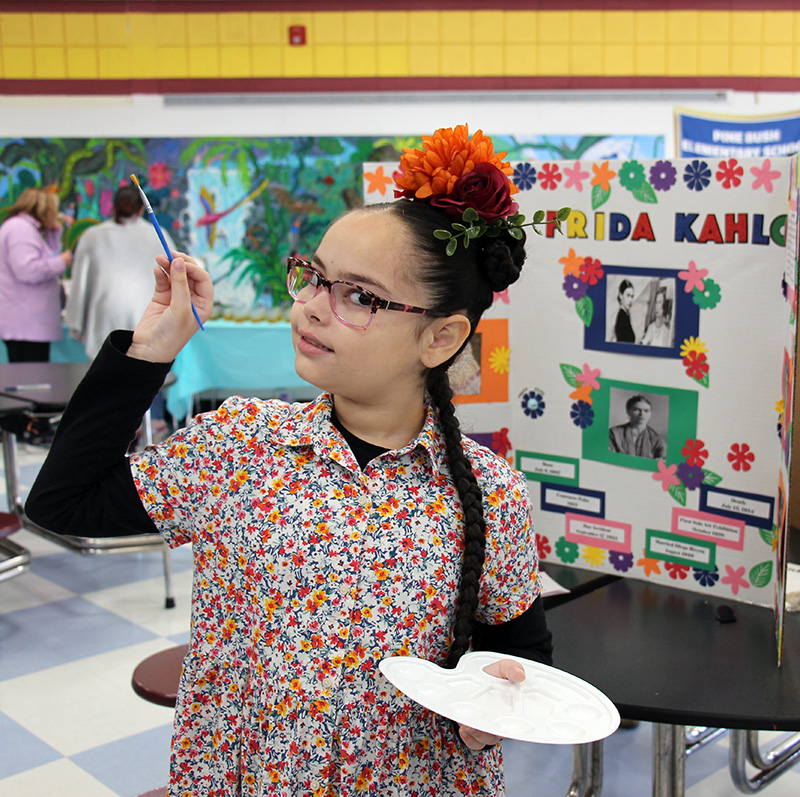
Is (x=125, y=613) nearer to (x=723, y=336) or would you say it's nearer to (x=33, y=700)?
(x=33, y=700)

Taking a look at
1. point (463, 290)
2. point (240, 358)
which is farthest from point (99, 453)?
point (240, 358)

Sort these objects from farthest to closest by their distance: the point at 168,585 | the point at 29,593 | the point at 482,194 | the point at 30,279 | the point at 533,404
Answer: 1. the point at 30,279
2. the point at 29,593
3. the point at 168,585
4. the point at 533,404
5. the point at 482,194

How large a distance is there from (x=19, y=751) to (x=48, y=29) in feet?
17.3

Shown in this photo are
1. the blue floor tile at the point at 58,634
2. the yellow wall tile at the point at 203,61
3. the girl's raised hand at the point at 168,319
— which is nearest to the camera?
the girl's raised hand at the point at 168,319

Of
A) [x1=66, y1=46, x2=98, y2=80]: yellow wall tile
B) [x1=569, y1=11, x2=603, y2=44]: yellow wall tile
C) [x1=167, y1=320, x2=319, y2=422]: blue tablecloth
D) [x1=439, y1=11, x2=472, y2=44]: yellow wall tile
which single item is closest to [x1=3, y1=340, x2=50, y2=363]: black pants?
[x1=167, y1=320, x2=319, y2=422]: blue tablecloth

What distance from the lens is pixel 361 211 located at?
3.80 feet

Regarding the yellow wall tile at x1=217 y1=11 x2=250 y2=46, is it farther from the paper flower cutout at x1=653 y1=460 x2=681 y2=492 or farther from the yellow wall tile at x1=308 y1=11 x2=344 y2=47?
the paper flower cutout at x1=653 y1=460 x2=681 y2=492

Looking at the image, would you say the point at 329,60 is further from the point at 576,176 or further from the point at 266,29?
the point at 576,176

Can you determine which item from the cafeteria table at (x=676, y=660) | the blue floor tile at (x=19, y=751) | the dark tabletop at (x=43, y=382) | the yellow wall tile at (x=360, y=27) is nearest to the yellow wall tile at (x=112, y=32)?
the yellow wall tile at (x=360, y=27)

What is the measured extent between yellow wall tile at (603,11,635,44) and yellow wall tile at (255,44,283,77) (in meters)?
2.32

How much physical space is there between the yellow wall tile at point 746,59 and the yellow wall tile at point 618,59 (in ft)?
2.47

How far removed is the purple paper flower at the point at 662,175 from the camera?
5.07ft

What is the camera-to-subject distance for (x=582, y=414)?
1697 millimetres

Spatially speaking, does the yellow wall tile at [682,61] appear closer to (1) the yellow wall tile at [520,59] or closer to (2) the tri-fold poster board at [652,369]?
(1) the yellow wall tile at [520,59]
